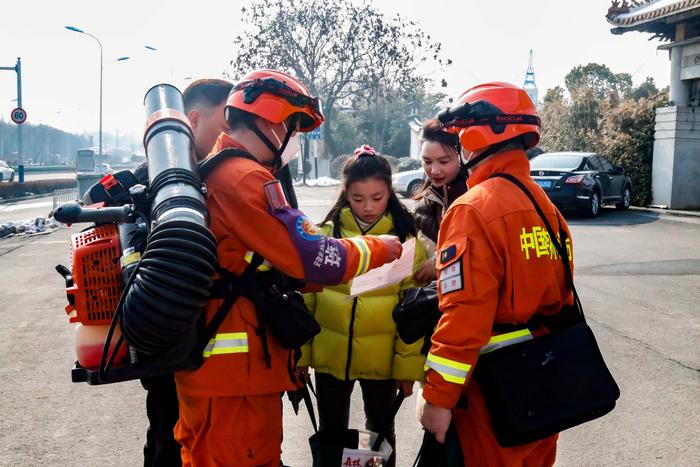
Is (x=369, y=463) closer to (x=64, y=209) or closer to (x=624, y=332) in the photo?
(x=64, y=209)

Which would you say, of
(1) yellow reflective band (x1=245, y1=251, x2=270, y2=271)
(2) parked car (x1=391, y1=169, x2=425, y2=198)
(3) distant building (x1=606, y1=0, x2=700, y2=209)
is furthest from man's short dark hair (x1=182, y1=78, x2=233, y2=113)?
(2) parked car (x1=391, y1=169, x2=425, y2=198)

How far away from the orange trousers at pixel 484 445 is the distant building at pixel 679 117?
1764cm

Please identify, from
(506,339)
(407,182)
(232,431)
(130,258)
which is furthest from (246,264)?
(407,182)

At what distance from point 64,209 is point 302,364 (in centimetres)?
142

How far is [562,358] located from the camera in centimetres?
227

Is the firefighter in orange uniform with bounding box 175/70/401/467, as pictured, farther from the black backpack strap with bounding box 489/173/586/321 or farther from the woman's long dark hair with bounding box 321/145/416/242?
the woman's long dark hair with bounding box 321/145/416/242

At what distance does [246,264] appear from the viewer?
2.38 m

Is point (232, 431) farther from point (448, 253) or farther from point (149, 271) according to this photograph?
point (448, 253)

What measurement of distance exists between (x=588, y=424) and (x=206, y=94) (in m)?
3.23

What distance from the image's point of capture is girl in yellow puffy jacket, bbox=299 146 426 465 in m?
3.16

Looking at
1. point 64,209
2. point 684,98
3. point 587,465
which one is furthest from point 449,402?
point 684,98

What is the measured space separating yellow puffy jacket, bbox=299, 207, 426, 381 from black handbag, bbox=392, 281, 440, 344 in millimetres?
587

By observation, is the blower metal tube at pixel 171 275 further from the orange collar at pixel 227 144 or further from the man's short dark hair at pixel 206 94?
the man's short dark hair at pixel 206 94

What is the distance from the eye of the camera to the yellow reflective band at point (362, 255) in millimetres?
2441
